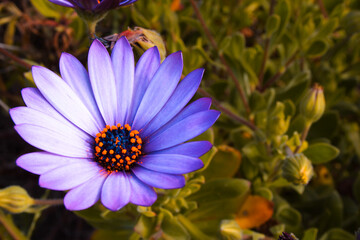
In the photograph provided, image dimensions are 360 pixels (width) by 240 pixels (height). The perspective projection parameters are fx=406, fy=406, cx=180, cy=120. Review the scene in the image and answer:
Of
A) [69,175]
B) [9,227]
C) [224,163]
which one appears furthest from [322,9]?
[9,227]

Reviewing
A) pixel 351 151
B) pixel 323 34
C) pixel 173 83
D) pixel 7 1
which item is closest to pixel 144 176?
pixel 173 83

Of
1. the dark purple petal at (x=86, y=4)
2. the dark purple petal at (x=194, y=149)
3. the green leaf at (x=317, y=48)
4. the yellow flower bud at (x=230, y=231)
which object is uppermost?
the dark purple petal at (x=86, y=4)

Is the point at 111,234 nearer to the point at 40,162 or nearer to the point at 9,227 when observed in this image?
the point at 9,227

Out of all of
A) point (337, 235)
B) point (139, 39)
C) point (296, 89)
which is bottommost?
point (337, 235)

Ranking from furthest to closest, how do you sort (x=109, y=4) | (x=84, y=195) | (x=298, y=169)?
(x=298, y=169) < (x=109, y=4) < (x=84, y=195)

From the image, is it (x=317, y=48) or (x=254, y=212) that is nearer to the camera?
(x=254, y=212)

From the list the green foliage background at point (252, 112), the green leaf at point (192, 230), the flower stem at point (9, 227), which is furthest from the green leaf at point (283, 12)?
the flower stem at point (9, 227)

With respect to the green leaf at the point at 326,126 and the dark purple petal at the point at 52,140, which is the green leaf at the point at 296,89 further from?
the dark purple petal at the point at 52,140
